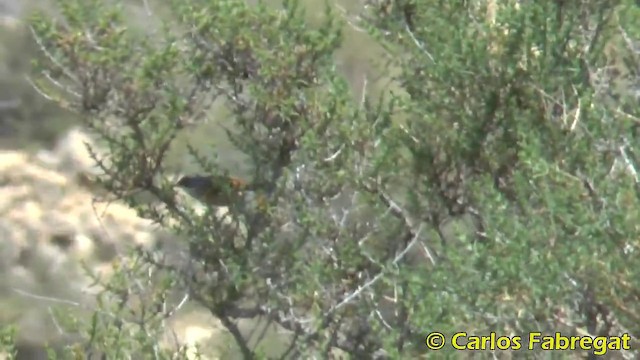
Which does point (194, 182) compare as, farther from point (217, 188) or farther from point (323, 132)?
point (323, 132)

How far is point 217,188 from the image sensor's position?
3.53 meters

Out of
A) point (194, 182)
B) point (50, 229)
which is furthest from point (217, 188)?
point (50, 229)

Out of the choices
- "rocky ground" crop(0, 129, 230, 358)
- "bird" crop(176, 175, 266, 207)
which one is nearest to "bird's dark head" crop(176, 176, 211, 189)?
"bird" crop(176, 175, 266, 207)

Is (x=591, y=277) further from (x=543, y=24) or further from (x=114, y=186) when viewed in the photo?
(x=114, y=186)

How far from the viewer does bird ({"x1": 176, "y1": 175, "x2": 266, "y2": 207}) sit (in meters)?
3.47

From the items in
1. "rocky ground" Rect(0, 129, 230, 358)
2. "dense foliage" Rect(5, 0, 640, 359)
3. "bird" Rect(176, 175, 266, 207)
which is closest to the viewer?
"dense foliage" Rect(5, 0, 640, 359)

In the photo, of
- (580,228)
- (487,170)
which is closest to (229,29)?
(487,170)

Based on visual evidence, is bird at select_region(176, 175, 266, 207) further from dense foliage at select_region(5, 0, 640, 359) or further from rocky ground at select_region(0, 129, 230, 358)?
rocky ground at select_region(0, 129, 230, 358)

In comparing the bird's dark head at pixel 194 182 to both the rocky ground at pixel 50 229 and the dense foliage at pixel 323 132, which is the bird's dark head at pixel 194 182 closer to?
the dense foliage at pixel 323 132

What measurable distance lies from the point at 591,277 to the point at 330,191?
1.17 metres

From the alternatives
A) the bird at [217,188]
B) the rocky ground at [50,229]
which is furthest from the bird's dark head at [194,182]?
the rocky ground at [50,229]

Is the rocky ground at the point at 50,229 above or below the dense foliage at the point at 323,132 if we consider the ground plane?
above

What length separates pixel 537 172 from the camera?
8.48 feet

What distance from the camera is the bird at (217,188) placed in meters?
3.47
